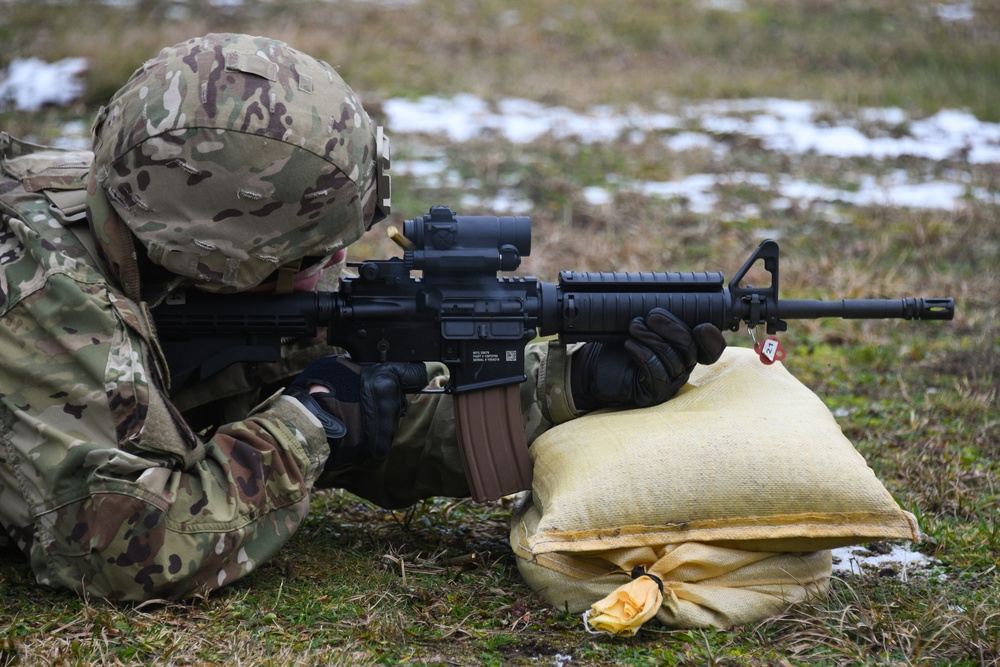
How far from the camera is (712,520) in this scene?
10.2 ft

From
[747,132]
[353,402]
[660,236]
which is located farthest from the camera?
[747,132]

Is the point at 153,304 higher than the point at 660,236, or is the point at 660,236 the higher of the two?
the point at 153,304

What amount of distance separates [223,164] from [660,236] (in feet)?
15.5

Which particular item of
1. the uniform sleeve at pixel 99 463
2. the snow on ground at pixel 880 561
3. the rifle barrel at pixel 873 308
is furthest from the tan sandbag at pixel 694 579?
the uniform sleeve at pixel 99 463

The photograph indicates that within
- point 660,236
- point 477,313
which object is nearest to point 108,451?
point 477,313

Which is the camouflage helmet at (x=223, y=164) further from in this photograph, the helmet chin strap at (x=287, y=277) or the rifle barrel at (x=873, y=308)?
the rifle barrel at (x=873, y=308)

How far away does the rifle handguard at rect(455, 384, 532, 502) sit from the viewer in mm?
3494

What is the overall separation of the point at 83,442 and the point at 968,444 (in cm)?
358

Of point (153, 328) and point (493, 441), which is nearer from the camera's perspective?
point (153, 328)

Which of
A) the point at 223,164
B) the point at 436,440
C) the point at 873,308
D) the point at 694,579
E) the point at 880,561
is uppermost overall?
the point at 223,164

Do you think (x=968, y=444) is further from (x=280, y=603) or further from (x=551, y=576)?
(x=280, y=603)

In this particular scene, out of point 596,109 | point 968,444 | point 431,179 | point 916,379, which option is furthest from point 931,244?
point 596,109

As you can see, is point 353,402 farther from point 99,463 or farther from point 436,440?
Answer: point 99,463

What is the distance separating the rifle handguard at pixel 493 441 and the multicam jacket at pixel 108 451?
57 centimetres
